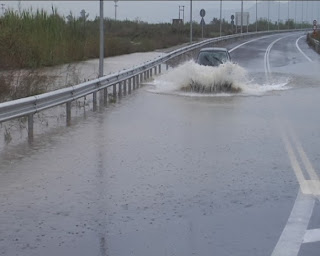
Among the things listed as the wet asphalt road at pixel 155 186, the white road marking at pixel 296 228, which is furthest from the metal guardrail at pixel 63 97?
the white road marking at pixel 296 228

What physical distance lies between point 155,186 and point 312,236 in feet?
8.08

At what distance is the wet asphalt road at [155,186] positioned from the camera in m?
5.82

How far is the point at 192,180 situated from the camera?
8203mm

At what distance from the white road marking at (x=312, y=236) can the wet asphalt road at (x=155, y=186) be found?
0.08 m

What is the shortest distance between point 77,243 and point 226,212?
1.80m

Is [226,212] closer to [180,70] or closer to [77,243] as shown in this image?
[77,243]

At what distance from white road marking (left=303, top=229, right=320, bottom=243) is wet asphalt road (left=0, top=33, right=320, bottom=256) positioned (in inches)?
3.3

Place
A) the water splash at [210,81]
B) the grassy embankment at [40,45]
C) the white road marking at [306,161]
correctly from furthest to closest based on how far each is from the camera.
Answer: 1. the water splash at [210,81]
2. the grassy embankment at [40,45]
3. the white road marking at [306,161]

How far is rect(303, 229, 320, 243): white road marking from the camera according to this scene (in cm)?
584

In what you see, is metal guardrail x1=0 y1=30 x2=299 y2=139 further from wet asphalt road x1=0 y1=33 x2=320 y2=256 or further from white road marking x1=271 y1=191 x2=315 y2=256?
white road marking x1=271 y1=191 x2=315 y2=256

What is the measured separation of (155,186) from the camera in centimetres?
788

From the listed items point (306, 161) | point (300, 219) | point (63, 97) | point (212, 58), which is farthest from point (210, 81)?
point (300, 219)

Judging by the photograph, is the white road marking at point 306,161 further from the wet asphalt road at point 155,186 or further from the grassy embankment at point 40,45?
the grassy embankment at point 40,45

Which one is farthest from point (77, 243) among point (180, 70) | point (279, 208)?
point (180, 70)
